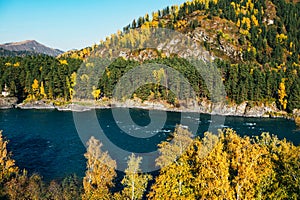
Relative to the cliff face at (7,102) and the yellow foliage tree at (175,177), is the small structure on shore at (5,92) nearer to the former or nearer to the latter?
the cliff face at (7,102)

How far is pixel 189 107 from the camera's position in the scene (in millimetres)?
128875

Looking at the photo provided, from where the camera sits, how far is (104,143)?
76438mm

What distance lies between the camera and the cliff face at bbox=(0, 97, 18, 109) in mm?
128525

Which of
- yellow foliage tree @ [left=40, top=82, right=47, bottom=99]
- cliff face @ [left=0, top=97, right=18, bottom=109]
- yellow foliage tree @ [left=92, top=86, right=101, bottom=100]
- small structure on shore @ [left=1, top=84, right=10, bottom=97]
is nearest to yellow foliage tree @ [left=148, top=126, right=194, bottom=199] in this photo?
yellow foliage tree @ [left=92, top=86, right=101, bottom=100]

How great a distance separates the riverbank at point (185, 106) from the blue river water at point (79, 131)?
667 cm

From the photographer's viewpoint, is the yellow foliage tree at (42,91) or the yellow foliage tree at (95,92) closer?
the yellow foliage tree at (95,92)

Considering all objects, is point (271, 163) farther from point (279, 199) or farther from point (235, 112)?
point (235, 112)

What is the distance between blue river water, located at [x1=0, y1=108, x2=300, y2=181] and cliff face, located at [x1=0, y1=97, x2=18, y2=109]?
34.3 ft

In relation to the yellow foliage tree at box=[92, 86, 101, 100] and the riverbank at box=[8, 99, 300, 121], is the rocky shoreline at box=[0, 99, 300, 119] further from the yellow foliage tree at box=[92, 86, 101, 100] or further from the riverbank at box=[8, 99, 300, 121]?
the yellow foliage tree at box=[92, 86, 101, 100]

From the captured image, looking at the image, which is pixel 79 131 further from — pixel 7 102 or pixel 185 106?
pixel 7 102

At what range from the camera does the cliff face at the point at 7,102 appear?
422 feet

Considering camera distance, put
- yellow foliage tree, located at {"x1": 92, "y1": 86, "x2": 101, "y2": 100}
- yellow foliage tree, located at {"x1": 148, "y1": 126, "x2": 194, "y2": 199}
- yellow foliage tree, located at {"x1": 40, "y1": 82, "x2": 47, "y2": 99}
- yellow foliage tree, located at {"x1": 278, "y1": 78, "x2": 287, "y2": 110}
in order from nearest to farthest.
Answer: yellow foliage tree, located at {"x1": 148, "y1": 126, "x2": 194, "y2": 199}
yellow foliage tree, located at {"x1": 278, "y1": 78, "x2": 287, "y2": 110}
yellow foliage tree, located at {"x1": 92, "y1": 86, "x2": 101, "y2": 100}
yellow foliage tree, located at {"x1": 40, "y1": 82, "x2": 47, "y2": 99}

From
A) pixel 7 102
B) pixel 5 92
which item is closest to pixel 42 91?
pixel 7 102

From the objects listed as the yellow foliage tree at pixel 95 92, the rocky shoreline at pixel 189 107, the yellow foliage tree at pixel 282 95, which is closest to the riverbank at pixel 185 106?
the rocky shoreline at pixel 189 107
